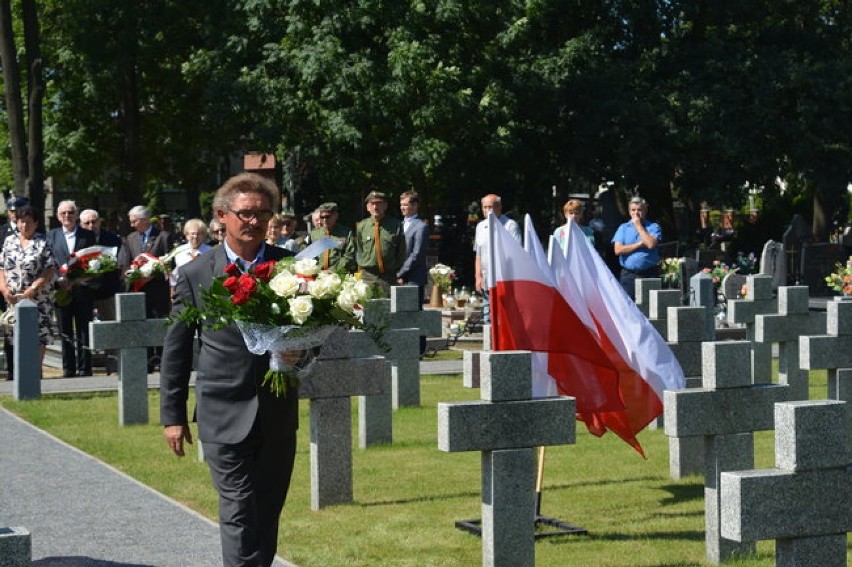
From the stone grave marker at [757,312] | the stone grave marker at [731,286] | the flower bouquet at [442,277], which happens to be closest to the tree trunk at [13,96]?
the flower bouquet at [442,277]

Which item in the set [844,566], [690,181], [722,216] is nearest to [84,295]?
[844,566]

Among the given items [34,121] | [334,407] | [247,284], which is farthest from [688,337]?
[34,121]

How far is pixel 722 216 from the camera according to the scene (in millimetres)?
73625

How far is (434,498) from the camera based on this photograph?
10500mm

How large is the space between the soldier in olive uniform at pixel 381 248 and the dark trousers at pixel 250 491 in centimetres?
1124

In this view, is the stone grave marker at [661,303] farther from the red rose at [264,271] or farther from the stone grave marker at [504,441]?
the red rose at [264,271]

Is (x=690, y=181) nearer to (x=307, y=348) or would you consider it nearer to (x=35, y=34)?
(x=35, y=34)

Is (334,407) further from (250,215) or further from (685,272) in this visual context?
(685,272)

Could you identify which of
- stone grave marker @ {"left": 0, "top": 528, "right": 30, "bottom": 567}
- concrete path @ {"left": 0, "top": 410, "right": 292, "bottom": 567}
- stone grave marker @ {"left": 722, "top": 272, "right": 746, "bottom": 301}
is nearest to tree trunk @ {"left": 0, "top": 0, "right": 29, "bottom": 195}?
stone grave marker @ {"left": 722, "top": 272, "right": 746, "bottom": 301}

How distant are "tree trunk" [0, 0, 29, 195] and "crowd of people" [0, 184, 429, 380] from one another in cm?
888

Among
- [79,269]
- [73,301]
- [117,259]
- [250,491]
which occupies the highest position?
[117,259]

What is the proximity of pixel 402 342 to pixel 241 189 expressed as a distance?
7479mm

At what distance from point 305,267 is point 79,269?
38.3 feet

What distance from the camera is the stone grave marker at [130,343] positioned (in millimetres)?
14383
